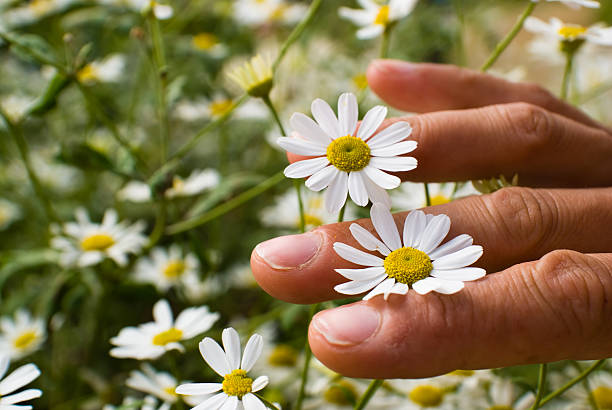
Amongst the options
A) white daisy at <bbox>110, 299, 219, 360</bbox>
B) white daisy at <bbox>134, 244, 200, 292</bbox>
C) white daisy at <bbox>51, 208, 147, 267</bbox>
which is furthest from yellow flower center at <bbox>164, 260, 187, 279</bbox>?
white daisy at <bbox>110, 299, 219, 360</bbox>

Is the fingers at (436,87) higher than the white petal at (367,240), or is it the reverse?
the fingers at (436,87)

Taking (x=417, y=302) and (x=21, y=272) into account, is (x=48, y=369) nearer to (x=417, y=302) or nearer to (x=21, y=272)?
(x=21, y=272)

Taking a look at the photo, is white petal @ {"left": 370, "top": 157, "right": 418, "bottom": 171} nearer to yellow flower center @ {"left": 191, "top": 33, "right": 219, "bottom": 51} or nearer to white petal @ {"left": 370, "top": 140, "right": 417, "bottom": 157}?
white petal @ {"left": 370, "top": 140, "right": 417, "bottom": 157}

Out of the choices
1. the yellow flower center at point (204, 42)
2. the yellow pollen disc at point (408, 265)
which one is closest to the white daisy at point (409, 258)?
the yellow pollen disc at point (408, 265)

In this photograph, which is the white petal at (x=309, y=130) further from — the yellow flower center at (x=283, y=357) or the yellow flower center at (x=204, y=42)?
the yellow flower center at (x=204, y=42)

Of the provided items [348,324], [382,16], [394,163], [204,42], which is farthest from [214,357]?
[204,42]

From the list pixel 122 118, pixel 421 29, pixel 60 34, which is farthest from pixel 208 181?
pixel 421 29

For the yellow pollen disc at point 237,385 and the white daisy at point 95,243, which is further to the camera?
the white daisy at point 95,243
